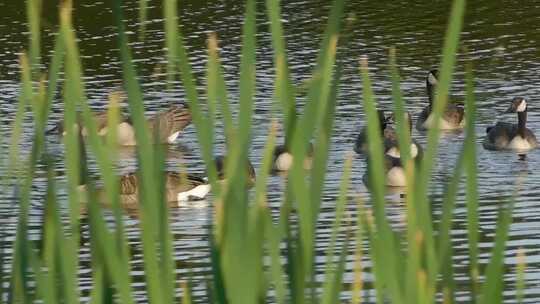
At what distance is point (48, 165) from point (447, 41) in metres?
0.99

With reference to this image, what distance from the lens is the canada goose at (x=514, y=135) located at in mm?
17500

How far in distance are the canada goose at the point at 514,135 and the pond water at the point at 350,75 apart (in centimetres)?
14

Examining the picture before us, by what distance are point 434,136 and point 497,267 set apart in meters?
0.33

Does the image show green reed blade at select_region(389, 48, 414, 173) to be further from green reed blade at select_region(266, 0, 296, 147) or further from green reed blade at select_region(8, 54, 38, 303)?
green reed blade at select_region(8, 54, 38, 303)

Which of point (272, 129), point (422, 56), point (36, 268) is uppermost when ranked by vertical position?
point (272, 129)

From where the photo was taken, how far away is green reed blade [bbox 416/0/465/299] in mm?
3826

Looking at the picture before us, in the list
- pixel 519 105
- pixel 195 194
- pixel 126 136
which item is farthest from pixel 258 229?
pixel 126 136

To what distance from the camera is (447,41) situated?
3.82 metres

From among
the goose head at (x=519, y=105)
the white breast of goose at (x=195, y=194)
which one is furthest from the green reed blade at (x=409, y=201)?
A: the goose head at (x=519, y=105)

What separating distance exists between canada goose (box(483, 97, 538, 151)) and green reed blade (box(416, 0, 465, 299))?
1357 cm

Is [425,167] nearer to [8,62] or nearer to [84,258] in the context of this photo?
Result: [84,258]

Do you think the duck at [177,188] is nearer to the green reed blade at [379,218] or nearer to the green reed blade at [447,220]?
the green reed blade at [447,220]

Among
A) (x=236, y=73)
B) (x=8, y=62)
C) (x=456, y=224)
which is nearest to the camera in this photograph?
(x=456, y=224)

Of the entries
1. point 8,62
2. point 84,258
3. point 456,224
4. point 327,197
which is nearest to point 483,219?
point 456,224
